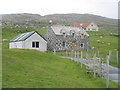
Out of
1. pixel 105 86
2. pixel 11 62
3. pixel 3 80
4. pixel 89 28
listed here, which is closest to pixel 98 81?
pixel 105 86

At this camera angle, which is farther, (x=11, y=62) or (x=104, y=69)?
(x=11, y=62)

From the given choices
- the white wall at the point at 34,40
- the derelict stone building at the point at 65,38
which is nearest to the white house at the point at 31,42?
the white wall at the point at 34,40

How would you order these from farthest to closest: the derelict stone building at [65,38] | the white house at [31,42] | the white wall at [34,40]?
the derelict stone building at [65,38], the white wall at [34,40], the white house at [31,42]

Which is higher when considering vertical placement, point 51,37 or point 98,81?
point 51,37

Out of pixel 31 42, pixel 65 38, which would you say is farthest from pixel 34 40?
pixel 65 38

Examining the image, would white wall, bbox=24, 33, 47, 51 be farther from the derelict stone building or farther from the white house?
the derelict stone building

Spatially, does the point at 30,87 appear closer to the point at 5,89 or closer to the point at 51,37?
the point at 5,89

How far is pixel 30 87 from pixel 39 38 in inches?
1183

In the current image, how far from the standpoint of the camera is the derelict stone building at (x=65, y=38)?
44.9m

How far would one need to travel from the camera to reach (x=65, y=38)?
45844 mm

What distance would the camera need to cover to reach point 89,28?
11706 centimetres

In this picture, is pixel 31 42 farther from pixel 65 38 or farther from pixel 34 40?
pixel 65 38

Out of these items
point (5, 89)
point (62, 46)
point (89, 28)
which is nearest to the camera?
point (5, 89)

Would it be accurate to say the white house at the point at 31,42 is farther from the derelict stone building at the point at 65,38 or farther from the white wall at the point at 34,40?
the derelict stone building at the point at 65,38
